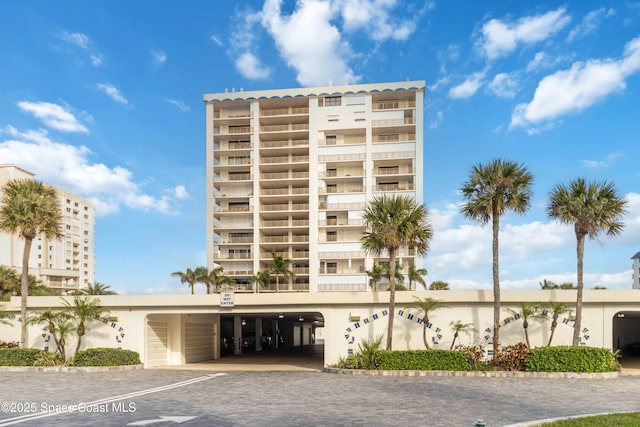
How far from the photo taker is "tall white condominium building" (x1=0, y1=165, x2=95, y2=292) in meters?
93.8

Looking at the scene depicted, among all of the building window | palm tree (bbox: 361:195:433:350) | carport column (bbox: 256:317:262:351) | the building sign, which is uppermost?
the building window

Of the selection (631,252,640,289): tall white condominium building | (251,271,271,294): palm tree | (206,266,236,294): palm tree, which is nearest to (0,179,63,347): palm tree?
(206,266,236,294): palm tree

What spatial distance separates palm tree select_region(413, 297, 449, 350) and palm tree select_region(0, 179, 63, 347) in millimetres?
19681

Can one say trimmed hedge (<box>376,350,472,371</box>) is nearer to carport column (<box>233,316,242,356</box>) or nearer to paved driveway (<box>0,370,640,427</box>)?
paved driveway (<box>0,370,640,427</box>)

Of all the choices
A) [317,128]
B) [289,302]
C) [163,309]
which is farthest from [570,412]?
[317,128]

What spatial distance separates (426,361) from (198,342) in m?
15.7

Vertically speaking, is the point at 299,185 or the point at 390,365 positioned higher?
the point at 299,185

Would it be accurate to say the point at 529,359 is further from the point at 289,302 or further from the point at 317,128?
the point at 317,128

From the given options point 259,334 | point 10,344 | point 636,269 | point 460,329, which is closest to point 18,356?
point 10,344

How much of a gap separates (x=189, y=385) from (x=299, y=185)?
43.8 m

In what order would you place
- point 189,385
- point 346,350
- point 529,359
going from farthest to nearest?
point 346,350 < point 529,359 < point 189,385

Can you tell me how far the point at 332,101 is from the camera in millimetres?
62031

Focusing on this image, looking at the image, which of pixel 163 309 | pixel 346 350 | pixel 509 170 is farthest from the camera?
pixel 163 309

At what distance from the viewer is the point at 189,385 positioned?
19.7 m
